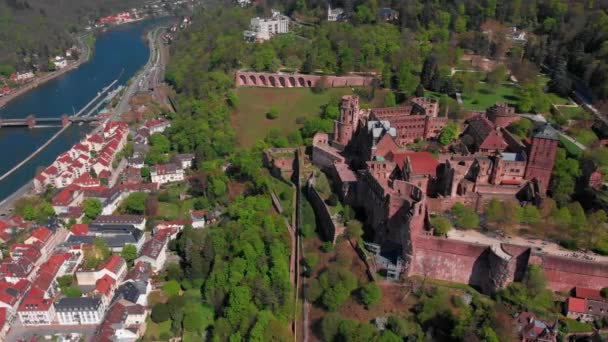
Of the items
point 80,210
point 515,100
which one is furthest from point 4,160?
point 515,100

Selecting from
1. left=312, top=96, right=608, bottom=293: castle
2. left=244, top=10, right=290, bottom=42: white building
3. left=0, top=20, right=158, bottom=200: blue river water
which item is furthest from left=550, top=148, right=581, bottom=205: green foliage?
left=244, top=10, right=290, bottom=42: white building

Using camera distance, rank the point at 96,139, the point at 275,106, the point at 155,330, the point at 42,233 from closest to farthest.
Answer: the point at 155,330
the point at 42,233
the point at 96,139
the point at 275,106

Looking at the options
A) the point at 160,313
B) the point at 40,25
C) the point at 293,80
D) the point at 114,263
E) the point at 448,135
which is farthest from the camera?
the point at 40,25

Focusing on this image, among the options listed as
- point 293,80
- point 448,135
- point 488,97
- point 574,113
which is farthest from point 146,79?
point 574,113

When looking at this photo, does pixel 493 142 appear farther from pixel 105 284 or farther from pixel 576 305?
pixel 105 284

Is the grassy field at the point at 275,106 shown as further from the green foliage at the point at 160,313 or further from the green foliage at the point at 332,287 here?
the green foliage at the point at 332,287
